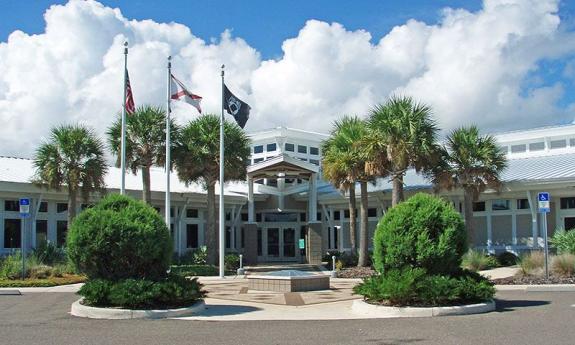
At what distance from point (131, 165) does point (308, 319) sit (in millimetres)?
17059

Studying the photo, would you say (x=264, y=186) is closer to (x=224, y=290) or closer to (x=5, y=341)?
(x=224, y=290)

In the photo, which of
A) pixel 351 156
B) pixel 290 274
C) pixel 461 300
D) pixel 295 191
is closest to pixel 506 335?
pixel 461 300

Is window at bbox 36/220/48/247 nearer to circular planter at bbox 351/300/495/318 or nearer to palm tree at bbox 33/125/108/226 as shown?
palm tree at bbox 33/125/108/226

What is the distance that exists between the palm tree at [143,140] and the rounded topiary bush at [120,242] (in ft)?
43.5

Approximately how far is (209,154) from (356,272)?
8.31m

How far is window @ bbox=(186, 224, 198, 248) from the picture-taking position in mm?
35531

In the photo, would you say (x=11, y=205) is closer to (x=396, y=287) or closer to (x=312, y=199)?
(x=312, y=199)

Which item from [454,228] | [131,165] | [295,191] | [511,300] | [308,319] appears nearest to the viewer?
[308,319]

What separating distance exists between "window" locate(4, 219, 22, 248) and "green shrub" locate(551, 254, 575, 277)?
71.7 ft

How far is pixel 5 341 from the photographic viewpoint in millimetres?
10570

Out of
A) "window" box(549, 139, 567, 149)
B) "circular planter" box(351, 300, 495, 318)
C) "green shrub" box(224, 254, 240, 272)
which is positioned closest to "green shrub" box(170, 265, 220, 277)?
"green shrub" box(224, 254, 240, 272)

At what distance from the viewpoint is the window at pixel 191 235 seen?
117 ft

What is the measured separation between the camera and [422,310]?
514 inches

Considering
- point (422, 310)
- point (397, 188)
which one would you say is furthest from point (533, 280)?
point (422, 310)
